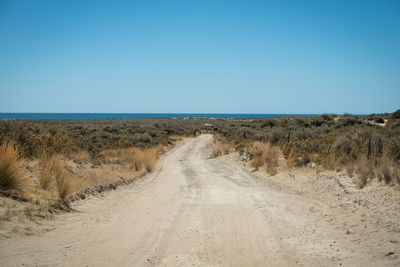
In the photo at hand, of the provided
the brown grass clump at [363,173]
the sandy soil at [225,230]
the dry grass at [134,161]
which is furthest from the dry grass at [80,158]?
the brown grass clump at [363,173]

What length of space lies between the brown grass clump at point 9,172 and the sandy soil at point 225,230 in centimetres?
151

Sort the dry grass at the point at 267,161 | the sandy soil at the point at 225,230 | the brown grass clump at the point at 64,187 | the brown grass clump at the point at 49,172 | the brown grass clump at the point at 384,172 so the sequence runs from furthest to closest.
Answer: the dry grass at the point at 267,161
the brown grass clump at the point at 384,172
the brown grass clump at the point at 49,172
the brown grass clump at the point at 64,187
the sandy soil at the point at 225,230

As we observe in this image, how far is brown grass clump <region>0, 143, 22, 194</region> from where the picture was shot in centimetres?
604

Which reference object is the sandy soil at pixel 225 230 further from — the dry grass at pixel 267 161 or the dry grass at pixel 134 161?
the dry grass at pixel 134 161

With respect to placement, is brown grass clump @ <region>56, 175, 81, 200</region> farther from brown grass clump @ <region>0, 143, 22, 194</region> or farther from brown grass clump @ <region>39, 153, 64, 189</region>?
brown grass clump @ <region>0, 143, 22, 194</region>

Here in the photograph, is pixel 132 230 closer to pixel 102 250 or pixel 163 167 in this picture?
pixel 102 250

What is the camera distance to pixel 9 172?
6.11 m

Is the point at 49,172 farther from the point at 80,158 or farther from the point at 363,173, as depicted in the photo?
the point at 363,173

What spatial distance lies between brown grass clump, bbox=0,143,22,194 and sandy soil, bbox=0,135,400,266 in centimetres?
151

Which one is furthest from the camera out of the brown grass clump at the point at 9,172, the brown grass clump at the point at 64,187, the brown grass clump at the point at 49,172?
the brown grass clump at the point at 49,172

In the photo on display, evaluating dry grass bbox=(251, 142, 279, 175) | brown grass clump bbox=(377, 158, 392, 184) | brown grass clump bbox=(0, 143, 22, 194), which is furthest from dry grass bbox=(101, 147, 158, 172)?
brown grass clump bbox=(377, 158, 392, 184)

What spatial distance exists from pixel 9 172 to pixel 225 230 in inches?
207

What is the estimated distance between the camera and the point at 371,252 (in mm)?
4730

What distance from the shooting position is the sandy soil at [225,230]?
4566 mm
